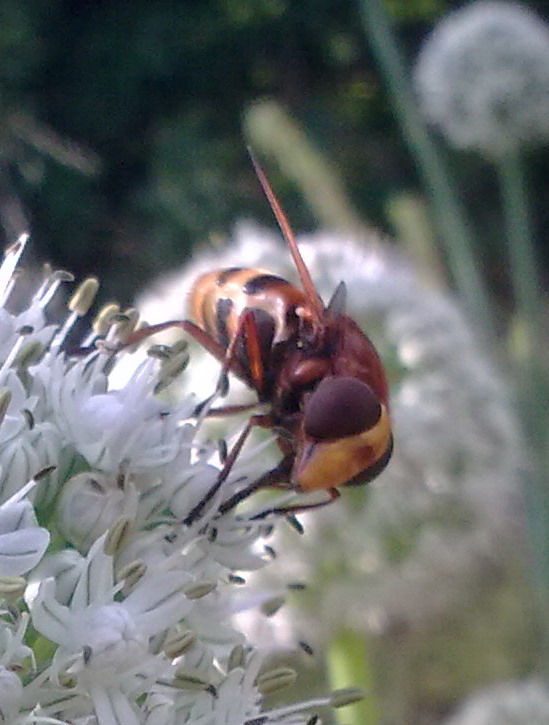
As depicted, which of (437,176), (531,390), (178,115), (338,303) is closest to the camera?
(338,303)

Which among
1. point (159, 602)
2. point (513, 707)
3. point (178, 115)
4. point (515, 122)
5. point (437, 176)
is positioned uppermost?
point (178, 115)

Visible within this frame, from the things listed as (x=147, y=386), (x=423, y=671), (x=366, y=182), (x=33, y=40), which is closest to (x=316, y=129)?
(x=366, y=182)

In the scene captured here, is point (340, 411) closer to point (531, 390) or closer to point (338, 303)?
point (338, 303)

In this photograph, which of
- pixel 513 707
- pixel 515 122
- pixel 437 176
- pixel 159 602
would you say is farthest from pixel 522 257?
pixel 159 602

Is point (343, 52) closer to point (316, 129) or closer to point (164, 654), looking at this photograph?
point (316, 129)

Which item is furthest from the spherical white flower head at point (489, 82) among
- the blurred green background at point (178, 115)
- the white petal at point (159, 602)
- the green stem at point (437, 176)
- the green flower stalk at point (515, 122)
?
the blurred green background at point (178, 115)

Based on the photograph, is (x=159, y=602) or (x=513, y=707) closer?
(x=159, y=602)

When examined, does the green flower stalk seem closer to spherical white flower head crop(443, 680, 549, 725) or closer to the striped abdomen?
spherical white flower head crop(443, 680, 549, 725)
